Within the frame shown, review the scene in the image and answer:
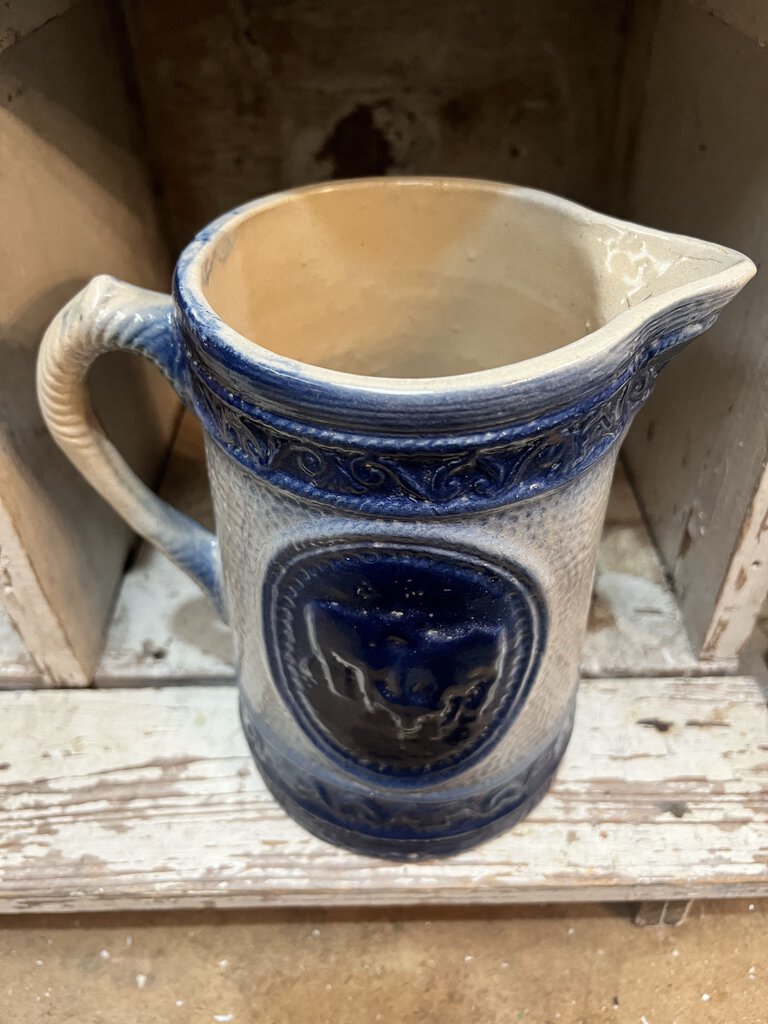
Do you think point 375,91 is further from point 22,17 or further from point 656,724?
point 656,724

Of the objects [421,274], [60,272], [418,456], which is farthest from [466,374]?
[60,272]

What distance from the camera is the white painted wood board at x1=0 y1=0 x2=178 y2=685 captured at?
552 millimetres

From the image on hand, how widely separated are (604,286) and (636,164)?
35 centimetres

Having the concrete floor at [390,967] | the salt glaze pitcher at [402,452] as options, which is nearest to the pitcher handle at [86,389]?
the salt glaze pitcher at [402,452]

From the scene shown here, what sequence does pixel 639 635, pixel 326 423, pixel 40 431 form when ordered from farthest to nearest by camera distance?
pixel 639 635 → pixel 40 431 → pixel 326 423

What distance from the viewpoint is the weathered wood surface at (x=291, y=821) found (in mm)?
574

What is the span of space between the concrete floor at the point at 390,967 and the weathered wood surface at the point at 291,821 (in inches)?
2.8

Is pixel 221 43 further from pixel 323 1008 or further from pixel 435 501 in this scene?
pixel 323 1008

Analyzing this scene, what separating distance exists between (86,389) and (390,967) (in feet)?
1.48

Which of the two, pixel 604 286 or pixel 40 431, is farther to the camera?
pixel 40 431

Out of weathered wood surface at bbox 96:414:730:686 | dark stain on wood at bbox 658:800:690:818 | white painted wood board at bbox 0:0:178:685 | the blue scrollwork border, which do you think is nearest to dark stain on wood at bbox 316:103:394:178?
white painted wood board at bbox 0:0:178:685

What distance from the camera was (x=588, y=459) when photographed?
0.41 m

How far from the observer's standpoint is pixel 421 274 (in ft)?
1.92

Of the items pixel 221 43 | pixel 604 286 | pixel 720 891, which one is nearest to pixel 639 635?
pixel 720 891
